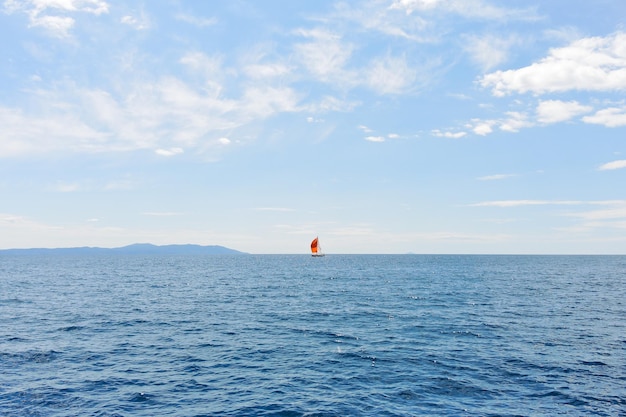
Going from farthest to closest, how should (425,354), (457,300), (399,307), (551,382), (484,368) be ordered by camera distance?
(457,300) → (399,307) → (425,354) → (484,368) → (551,382)

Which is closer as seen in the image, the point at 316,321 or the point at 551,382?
the point at 551,382

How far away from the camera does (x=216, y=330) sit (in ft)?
170

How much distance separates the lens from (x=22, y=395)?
96.0ft

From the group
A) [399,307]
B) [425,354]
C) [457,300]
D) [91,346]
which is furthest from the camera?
[457,300]

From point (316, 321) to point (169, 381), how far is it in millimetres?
27591

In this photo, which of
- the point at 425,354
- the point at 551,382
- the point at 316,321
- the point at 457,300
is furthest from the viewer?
the point at 457,300

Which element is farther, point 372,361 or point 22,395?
point 372,361

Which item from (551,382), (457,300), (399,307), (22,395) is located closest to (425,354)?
(551,382)

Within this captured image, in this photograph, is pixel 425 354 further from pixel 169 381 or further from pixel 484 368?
pixel 169 381

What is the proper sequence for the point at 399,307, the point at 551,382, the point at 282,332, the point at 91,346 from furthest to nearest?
the point at 399,307
the point at 282,332
the point at 91,346
the point at 551,382

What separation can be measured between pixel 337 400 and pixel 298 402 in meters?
2.84

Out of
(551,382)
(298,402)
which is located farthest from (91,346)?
(551,382)

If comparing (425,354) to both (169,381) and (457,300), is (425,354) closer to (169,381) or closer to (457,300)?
(169,381)

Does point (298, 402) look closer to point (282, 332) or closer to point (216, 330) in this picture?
point (282, 332)
